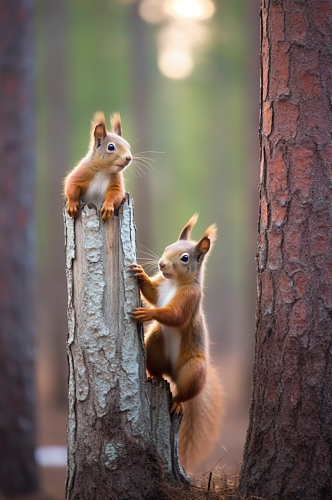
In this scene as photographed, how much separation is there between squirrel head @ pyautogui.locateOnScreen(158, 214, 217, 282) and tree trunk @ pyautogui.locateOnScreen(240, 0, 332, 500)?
0.62 m

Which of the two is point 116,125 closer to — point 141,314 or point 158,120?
point 141,314

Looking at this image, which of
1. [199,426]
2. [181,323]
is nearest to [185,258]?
[181,323]

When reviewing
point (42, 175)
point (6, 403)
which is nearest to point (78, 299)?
point (6, 403)

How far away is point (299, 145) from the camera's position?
350cm

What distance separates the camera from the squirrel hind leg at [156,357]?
4.18m

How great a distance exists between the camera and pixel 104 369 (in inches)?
139

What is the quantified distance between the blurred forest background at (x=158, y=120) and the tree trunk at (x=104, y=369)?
5.35 m

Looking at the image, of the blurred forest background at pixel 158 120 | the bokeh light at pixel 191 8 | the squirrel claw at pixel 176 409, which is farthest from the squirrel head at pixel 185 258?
the bokeh light at pixel 191 8

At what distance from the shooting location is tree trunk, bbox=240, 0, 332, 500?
11.3ft

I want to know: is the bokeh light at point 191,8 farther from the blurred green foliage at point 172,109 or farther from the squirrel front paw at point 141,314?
the squirrel front paw at point 141,314

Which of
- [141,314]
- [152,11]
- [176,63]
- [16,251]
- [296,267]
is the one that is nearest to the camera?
[296,267]

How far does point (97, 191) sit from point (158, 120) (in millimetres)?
15096

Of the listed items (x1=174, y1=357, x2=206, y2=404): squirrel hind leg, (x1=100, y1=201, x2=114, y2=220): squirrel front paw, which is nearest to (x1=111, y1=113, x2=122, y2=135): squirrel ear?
(x1=100, y1=201, x2=114, y2=220): squirrel front paw

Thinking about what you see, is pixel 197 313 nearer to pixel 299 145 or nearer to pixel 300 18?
pixel 299 145
